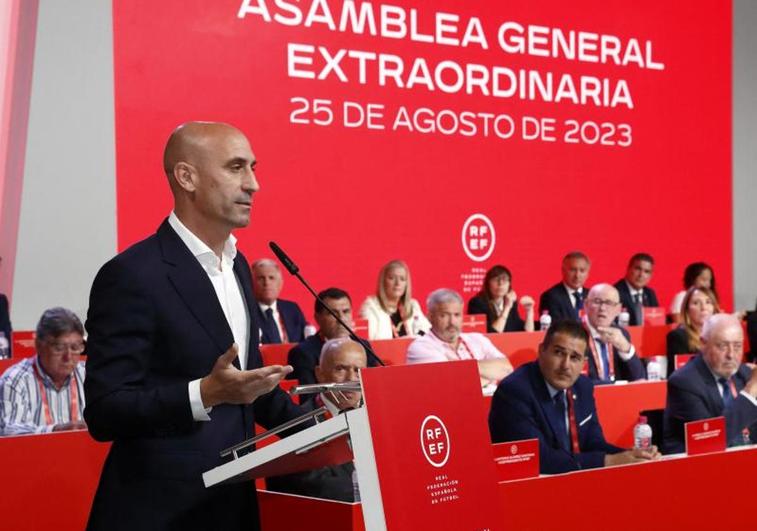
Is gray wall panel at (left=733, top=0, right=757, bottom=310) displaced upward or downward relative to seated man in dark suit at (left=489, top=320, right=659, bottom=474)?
upward

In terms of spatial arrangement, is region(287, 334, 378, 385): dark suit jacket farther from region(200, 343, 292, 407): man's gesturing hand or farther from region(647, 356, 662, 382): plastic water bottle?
region(200, 343, 292, 407): man's gesturing hand

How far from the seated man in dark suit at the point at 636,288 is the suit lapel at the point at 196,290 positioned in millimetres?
6681

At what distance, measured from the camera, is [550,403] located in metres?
3.95

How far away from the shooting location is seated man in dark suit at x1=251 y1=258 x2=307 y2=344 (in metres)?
6.77

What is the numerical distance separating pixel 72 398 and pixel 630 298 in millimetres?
4998

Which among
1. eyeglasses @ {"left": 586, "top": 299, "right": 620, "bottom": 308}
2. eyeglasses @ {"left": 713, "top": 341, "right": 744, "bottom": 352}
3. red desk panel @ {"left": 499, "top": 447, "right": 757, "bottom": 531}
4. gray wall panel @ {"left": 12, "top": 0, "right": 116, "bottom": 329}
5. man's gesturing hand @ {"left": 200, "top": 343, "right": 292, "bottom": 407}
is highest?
gray wall panel @ {"left": 12, "top": 0, "right": 116, "bottom": 329}

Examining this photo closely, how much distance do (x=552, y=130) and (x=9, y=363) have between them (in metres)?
5.68

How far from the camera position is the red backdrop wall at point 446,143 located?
7.44 m

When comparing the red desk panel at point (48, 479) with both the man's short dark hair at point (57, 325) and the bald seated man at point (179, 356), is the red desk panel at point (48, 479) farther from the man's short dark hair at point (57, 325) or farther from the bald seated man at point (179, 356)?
the bald seated man at point (179, 356)

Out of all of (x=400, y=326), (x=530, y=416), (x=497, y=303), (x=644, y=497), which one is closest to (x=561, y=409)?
(x=530, y=416)

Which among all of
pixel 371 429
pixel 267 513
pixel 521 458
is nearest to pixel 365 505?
pixel 371 429

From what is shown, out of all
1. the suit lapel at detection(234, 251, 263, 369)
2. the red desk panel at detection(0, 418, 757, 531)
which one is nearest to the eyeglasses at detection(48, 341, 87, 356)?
the red desk panel at detection(0, 418, 757, 531)

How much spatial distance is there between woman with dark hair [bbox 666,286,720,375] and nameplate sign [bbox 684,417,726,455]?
123 inches

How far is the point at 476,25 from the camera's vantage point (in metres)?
8.79
